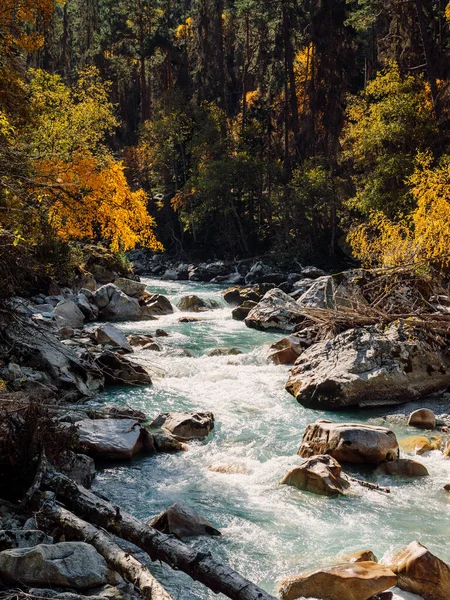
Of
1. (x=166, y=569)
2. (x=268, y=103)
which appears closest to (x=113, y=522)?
(x=166, y=569)

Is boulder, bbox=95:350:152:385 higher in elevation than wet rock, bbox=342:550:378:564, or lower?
higher

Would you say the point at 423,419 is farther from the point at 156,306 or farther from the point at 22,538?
the point at 156,306

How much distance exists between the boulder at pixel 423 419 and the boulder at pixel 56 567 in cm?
669

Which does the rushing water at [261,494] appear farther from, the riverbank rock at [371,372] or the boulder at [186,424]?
the riverbank rock at [371,372]

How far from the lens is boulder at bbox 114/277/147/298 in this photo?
20.8 metres

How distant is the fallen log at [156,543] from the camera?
12.7 feet

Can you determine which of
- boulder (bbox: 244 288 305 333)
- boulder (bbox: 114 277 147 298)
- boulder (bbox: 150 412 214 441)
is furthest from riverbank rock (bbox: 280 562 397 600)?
boulder (bbox: 114 277 147 298)

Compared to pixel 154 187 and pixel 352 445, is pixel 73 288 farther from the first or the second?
pixel 154 187

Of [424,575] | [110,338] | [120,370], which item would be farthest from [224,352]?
[424,575]

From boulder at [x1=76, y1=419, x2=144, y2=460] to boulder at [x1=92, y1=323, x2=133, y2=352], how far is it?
499 cm

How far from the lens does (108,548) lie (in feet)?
13.9

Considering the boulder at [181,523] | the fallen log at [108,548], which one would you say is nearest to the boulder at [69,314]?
the boulder at [181,523]

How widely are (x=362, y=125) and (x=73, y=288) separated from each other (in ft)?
44.5

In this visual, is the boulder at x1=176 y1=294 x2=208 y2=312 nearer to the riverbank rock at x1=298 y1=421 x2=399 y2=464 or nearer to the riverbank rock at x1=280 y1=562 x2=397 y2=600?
the riverbank rock at x1=298 y1=421 x2=399 y2=464
